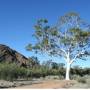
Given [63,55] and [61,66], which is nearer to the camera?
[63,55]

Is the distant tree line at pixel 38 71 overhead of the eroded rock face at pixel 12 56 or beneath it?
beneath

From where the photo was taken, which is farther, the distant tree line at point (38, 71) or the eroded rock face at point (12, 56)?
the eroded rock face at point (12, 56)

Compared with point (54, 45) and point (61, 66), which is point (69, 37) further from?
point (61, 66)

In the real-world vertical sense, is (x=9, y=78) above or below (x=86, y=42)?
below

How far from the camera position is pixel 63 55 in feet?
199

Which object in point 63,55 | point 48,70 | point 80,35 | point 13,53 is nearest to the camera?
point 80,35

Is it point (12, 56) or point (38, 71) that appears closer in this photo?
point (38, 71)

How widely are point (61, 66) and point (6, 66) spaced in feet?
122

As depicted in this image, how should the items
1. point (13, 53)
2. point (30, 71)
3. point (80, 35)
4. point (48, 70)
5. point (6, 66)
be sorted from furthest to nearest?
1. point (13, 53)
2. point (48, 70)
3. point (30, 71)
4. point (80, 35)
5. point (6, 66)

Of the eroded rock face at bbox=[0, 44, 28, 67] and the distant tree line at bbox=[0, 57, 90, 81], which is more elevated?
the eroded rock face at bbox=[0, 44, 28, 67]

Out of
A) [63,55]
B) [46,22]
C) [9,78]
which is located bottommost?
[9,78]

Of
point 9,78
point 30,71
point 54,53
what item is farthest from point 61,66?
point 9,78

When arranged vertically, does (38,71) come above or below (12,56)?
below

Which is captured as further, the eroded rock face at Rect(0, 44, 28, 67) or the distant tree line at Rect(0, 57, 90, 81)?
the eroded rock face at Rect(0, 44, 28, 67)
